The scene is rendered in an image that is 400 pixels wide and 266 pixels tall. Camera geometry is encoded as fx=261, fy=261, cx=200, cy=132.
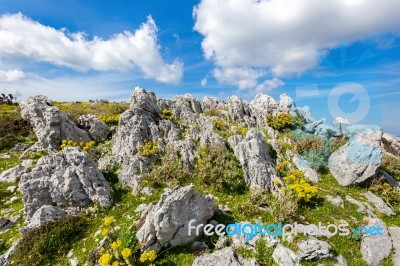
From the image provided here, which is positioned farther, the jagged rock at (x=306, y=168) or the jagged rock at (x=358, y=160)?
the jagged rock at (x=306, y=168)

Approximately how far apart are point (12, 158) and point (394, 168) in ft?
111

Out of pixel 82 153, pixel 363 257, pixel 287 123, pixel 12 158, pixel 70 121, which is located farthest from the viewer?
pixel 287 123

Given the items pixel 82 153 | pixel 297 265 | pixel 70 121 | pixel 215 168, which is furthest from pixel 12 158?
pixel 297 265

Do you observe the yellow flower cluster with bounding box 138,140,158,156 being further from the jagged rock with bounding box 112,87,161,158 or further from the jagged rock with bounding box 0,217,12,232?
the jagged rock with bounding box 0,217,12,232

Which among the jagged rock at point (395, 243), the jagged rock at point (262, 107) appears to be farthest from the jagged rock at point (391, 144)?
the jagged rock at point (395, 243)

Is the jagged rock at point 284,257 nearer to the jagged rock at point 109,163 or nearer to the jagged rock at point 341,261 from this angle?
the jagged rock at point 341,261

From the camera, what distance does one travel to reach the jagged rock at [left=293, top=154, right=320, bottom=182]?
19609 mm

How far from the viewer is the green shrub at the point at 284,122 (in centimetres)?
2736

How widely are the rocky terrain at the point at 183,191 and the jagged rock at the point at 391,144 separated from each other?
10377 mm

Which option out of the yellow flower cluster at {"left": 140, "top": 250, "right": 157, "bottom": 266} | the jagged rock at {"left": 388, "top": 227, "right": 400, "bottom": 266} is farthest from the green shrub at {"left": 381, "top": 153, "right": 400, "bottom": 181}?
the yellow flower cluster at {"left": 140, "top": 250, "right": 157, "bottom": 266}

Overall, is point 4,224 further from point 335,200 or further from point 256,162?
point 335,200

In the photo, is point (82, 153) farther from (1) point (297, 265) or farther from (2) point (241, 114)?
(2) point (241, 114)

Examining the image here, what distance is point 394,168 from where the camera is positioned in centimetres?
2328

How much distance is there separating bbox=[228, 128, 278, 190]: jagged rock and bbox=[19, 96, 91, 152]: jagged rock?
593 inches
